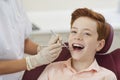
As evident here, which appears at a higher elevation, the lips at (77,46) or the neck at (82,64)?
the lips at (77,46)

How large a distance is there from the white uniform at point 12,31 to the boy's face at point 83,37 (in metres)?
0.30

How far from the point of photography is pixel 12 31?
1.37m

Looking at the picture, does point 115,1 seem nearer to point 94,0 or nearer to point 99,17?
point 94,0

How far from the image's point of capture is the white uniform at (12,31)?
1.30 meters

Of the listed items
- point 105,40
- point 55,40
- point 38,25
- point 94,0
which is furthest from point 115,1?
point 55,40

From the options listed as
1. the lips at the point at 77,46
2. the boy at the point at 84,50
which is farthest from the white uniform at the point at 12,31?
the lips at the point at 77,46

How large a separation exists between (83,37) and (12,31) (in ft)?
1.25

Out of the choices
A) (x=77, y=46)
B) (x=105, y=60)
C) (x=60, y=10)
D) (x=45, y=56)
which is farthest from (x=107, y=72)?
(x=60, y=10)

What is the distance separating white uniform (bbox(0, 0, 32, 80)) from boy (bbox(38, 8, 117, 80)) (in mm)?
203

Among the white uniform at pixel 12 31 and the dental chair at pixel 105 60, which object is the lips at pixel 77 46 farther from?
the white uniform at pixel 12 31

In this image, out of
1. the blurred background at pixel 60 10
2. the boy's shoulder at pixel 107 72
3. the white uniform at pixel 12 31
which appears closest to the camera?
the white uniform at pixel 12 31

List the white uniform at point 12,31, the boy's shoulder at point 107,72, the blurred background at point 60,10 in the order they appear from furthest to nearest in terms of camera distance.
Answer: the blurred background at point 60,10
the boy's shoulder at point 107,72
the white uniform at point 12,31

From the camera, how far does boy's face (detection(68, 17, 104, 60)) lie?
1.36m

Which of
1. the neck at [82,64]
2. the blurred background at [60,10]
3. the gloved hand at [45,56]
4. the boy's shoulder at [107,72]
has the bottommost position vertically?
the blurred background at [60,10]
